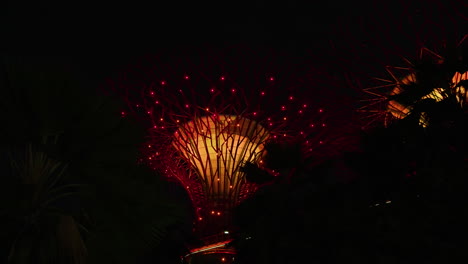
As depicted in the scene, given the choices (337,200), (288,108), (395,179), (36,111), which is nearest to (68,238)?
(36,111)

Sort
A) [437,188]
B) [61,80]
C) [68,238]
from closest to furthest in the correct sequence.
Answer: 1. [68,238]
2. [61,80]
3. [437,188]

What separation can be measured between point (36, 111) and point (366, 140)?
19.0 feet

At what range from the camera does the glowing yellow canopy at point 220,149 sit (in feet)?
72.1

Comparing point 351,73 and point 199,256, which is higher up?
point 351,73

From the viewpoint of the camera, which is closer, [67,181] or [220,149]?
[67,181]

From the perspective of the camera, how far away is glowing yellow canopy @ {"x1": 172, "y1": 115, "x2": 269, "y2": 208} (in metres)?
22.0

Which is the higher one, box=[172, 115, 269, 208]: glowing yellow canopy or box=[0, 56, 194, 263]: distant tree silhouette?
box=[172, 115, 269, 208]: glowing yellow canopy

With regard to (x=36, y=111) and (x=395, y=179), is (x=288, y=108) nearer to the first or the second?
(x=395, y=179)

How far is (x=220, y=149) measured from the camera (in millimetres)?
22188

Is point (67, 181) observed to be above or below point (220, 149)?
below

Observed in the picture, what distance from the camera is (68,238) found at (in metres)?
6.79

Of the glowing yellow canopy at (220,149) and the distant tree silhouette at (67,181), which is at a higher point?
the glowing yellow canopy at (220,149)

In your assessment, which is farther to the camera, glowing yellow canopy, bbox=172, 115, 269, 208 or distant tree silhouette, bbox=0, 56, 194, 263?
glowing yellow canopy, bbox=172, 115, 269, 208

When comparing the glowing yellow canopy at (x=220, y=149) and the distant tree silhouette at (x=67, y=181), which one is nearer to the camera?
the distant tree silhouette at (x=67, y=181)
